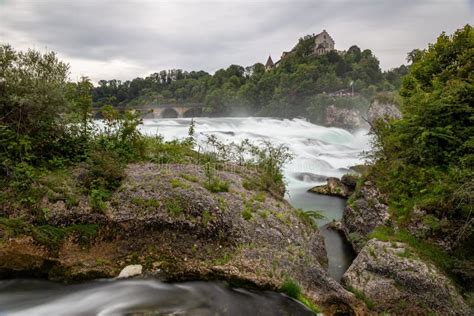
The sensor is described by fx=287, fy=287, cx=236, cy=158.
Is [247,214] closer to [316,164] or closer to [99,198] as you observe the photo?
[99,198]

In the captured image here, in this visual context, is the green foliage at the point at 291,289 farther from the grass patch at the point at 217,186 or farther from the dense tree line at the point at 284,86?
the dense tree line at the point at 284,86

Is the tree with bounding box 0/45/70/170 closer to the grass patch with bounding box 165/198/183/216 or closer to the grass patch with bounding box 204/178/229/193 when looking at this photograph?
the grass patch with bounding box 165/198/183/216

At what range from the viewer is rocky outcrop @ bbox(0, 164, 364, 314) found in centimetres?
579

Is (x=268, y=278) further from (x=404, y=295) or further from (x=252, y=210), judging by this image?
(x=404, y=295)

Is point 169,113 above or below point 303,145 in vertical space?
above

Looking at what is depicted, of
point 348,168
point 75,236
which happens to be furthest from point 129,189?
point 348,168

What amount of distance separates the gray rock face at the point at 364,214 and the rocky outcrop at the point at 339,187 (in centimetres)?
534

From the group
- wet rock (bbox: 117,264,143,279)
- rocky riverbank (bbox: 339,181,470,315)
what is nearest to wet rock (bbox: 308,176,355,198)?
rocky riverbank (bbox: 339,181,470,315)

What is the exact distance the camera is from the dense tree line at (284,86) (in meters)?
60.0

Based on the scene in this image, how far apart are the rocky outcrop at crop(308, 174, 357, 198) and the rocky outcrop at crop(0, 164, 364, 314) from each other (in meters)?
10.0

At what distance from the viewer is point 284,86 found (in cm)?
6275

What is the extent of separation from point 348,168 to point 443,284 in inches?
635

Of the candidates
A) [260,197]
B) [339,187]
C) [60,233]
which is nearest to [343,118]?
[339,187]

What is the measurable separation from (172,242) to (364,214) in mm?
7308
